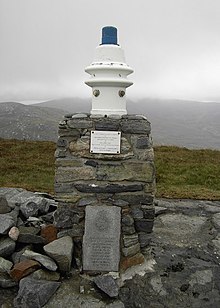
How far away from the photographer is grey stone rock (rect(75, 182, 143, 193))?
6.59 m

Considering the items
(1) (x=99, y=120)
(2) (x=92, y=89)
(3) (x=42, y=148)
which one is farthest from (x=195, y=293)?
(3) (x=42, y=148)

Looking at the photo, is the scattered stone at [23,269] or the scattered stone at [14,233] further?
the scattered stone at [14,233]

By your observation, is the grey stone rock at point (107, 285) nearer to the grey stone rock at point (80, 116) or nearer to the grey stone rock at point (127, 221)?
the grey stone rock at point (127, 221)

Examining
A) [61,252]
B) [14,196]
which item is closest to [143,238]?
[61,252]

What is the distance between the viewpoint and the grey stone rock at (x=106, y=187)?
6.59 meters

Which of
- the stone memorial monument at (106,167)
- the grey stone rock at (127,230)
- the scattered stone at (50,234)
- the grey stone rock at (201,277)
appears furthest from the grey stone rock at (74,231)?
the grey stone rock at (201,277)

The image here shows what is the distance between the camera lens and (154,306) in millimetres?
5605

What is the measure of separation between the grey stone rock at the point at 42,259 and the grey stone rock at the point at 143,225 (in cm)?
165

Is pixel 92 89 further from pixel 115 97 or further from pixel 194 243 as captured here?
pixel 194 243

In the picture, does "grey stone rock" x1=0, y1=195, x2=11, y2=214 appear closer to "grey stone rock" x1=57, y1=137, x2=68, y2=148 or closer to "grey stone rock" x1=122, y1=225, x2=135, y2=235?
"grey stone rock" x1=57, y1=137, x2=68, y2=148

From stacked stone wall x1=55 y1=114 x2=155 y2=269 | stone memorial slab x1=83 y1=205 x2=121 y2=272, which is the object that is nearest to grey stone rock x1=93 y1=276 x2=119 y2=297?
stone memorial slab x1=83 y1=205 x2=121 y2=272

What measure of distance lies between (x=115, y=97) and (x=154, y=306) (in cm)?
355

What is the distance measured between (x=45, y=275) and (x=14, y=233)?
1.10 metres

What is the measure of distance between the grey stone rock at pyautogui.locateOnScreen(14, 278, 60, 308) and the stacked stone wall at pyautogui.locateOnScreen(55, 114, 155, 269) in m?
1.06
